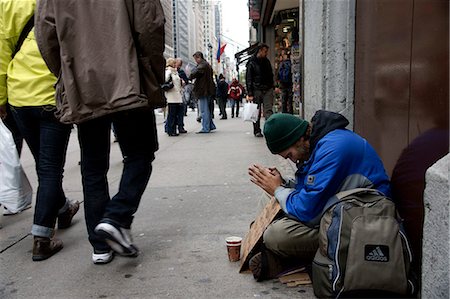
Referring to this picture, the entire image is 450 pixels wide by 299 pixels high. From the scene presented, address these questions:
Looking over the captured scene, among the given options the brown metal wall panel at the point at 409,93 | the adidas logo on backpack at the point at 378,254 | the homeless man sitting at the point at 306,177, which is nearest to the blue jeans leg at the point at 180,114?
the brown metal wall panel at the point at 409,93

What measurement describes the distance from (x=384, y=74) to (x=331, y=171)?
1.13 metres

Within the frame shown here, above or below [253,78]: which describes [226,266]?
below

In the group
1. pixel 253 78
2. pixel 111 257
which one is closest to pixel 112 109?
pixel 111 257

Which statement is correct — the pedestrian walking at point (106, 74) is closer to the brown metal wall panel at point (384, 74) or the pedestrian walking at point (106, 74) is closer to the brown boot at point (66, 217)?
the brown boot at point (66, 217)

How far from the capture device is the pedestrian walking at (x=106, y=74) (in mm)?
2703

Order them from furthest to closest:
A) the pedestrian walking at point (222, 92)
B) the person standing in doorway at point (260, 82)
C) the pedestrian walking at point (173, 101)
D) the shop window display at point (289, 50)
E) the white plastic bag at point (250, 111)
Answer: the pedestrian walking at point (222, 92) → the shop window display at point (289, 50) → the pedestrian walking at point (173, 101) → the person standing in doorway at point (260, 82) → the white plastic bag at point (250, 111)

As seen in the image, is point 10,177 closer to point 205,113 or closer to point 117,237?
point 117,237

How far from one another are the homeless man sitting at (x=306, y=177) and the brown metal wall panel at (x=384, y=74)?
1.57 ft

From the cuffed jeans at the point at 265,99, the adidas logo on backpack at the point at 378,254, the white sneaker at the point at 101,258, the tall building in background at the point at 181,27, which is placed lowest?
the white sneaker at the point at 101,258

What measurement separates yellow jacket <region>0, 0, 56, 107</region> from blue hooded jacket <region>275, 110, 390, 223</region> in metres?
1.80

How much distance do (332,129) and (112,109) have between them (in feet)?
4.07

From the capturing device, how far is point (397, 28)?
2840mm

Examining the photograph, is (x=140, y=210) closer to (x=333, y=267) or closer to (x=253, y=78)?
(x=333, y=267)

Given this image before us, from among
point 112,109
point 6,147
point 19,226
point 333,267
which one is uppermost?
point 112,109
